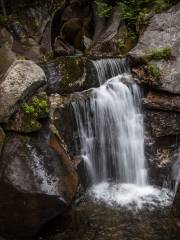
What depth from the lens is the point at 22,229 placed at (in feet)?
Result: 23.3

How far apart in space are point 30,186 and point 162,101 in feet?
13.4

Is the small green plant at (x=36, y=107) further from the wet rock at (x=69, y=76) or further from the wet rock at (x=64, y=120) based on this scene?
the wet rock at (x=69, y=76)

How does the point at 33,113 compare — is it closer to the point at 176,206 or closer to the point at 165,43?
the point at 176,206

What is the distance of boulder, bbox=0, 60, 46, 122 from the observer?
7309mm

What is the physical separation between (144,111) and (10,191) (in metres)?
4.19

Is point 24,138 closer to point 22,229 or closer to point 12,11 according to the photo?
point 22,229

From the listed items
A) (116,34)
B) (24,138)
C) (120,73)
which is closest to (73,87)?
(120,73)

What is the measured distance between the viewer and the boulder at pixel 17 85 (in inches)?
288

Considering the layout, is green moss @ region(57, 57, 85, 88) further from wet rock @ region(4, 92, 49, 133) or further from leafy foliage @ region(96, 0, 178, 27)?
leafy foliage @ region(96, 0, 178, 27)

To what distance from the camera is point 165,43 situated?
10039 mm

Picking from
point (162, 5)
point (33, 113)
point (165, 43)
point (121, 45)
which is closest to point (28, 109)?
point (33, 113)

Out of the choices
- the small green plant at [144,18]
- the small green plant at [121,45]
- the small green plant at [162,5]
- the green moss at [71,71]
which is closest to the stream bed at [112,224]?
the green moss at [71,71]

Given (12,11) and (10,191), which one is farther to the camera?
(12,11)

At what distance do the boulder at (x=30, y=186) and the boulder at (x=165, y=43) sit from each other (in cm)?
354
